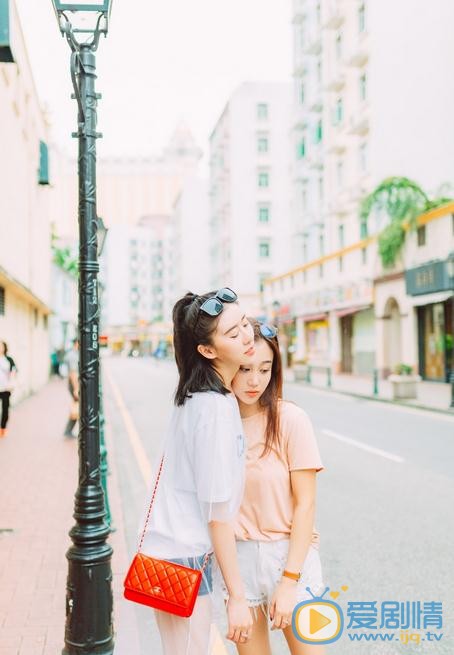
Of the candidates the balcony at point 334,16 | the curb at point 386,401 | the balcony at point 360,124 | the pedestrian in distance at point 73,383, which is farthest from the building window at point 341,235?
the pedestrian in distance at point 73,383

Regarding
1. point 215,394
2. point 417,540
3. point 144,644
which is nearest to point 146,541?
point 215,394

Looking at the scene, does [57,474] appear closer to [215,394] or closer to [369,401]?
[215,394]

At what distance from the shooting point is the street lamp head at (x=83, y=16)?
12.4ft

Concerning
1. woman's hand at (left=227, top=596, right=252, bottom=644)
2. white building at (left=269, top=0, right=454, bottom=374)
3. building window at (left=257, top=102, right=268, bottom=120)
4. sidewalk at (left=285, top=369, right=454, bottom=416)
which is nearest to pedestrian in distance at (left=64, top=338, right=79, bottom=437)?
sidewalk at (left=285, top=369, right=454, bottom=416)

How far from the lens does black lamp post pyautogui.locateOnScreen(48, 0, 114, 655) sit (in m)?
3.66

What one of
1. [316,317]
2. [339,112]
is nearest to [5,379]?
[339,112]

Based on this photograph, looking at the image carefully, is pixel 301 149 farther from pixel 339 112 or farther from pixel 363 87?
pixel 363 87

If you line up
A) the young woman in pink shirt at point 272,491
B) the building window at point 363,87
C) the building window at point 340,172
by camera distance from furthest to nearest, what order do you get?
the building window at point 340,172
the building window at point 363,87
the young woman in pink shirt at point 272,491

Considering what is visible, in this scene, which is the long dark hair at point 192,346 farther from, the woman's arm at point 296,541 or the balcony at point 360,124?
the balcony at point 360,124

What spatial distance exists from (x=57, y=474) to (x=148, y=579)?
7.36 m

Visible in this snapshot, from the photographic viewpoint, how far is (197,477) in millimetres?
2154

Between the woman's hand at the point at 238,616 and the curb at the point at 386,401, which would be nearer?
the woman's hand at the point at 238,616

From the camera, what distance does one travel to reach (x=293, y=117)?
44.8m

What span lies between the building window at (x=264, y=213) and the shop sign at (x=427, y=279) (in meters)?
36.0
